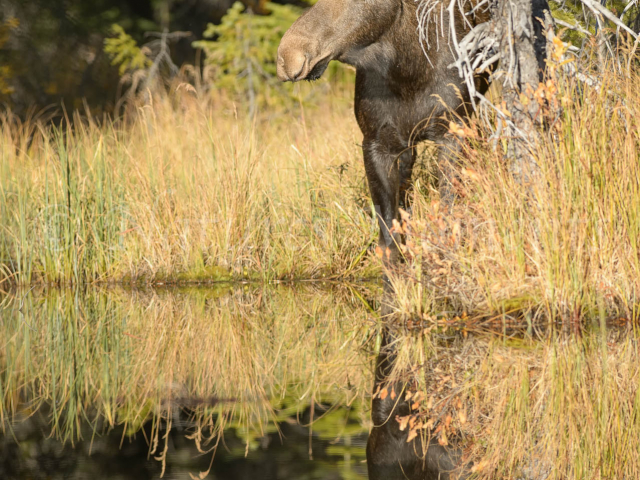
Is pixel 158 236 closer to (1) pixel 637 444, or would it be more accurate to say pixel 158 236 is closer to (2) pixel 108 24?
(1) pixel 637 444

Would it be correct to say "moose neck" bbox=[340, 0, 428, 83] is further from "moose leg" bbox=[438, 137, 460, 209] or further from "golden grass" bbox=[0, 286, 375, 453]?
"golden grass" bbox=[0, 286, 375, 453]

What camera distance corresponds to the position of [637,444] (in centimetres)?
331

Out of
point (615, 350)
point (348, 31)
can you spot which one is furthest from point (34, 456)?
point (348, 31)

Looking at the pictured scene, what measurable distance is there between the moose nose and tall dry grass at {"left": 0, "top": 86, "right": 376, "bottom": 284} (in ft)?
8.23

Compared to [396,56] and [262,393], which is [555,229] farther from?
[262,393]

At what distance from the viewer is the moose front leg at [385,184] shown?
6.24 m

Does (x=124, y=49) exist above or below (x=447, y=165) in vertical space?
above

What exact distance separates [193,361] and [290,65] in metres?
1.75

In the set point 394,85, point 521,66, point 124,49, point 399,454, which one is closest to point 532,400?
point 399,454

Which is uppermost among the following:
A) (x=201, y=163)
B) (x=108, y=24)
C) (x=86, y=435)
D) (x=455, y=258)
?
(x=108, y=24)

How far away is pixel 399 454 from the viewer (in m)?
3.50

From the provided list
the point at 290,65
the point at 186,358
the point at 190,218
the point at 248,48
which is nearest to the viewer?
the point at 186,358

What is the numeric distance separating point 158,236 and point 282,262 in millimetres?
1093

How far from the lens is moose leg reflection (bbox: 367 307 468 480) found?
10.8 feet
